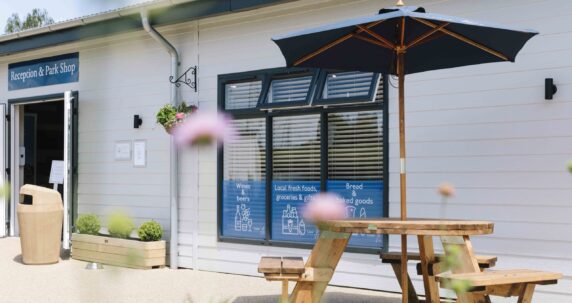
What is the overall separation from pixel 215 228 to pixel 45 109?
656 centimetres

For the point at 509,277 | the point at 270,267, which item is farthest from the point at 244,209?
the point at 509,277

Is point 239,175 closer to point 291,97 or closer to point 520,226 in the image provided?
point 291,97

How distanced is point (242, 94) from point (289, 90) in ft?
2.07

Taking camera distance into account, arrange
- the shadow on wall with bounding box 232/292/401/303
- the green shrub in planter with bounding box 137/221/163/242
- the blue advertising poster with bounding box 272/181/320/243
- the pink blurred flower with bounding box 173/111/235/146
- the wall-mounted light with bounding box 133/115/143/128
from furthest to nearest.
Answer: the wall-mounted light with bounding box 133/115/143/128 < the green shrub in planter with bounding box 137/221/163/242 < the blue advertising poster with bounding box 272/181/320/243 < the shadow on wall with bounding box 232/292/401/303 < the pink blurred flower with bounding box 173/111/235/146

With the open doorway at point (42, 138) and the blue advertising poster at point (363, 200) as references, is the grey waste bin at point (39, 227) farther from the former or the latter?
the open doorway at point (42, 138)

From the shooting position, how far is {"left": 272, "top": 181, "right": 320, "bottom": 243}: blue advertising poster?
6082mm

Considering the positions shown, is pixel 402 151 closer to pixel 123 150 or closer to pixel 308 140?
pixel 308 140

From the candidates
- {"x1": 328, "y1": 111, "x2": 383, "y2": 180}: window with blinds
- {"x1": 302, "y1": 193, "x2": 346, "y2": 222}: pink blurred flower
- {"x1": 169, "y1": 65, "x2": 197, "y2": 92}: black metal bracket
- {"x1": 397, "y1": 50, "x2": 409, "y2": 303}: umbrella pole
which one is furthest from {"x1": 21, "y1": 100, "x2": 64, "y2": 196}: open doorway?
{"x1": 302, "y1": 193, "x2": 346, "y2": 222}: pink blurred flower

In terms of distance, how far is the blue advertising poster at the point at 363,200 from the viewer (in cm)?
562

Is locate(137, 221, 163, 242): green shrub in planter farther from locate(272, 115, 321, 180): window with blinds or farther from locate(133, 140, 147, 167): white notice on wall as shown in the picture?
locate(272, 115, 321, 180): window with blinds

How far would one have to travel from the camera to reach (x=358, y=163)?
226 inches

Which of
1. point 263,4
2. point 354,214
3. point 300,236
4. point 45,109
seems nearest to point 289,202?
point 300,236

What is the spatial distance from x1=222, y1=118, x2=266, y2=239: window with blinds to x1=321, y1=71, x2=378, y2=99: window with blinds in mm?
842

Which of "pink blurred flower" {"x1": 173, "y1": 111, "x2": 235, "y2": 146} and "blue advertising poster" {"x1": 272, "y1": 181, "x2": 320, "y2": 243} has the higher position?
"pink blurred flower" {"x1": 173, "y1": 111, "x2": 235, "y2": 146}
